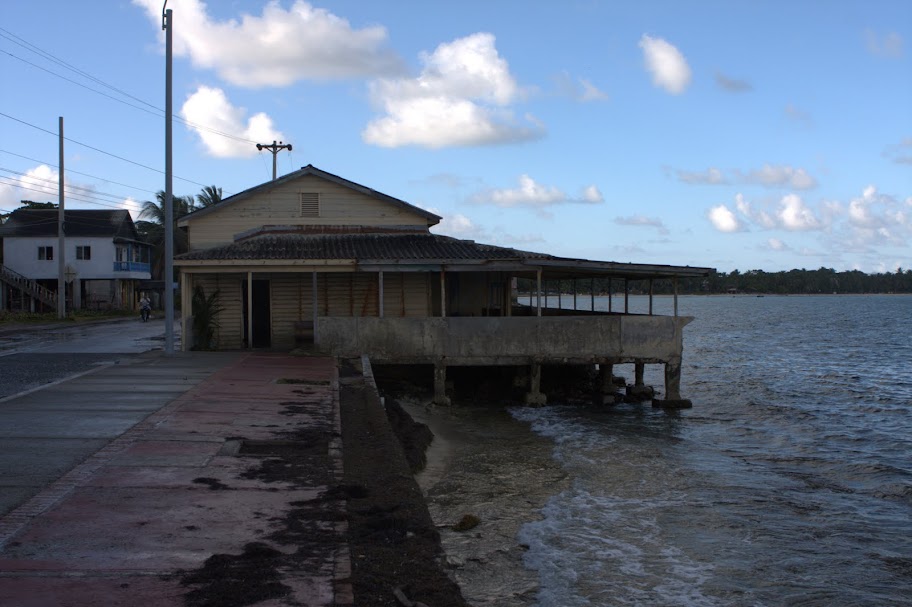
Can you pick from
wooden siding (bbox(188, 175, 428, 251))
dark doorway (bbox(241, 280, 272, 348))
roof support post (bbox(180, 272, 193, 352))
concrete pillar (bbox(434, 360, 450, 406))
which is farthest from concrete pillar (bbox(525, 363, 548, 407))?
roof support post (bbox(180, 272, 193, 352))

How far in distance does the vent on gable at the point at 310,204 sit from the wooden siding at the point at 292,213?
4.1 inches

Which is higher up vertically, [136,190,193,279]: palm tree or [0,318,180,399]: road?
[136,190,193,279]: palm tree

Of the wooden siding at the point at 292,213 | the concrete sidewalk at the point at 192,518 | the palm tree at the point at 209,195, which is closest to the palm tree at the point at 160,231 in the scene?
the palm tree at the point at 209,195

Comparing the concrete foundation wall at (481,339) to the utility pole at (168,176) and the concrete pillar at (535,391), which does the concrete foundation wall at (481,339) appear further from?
the utility pole at (168,176)

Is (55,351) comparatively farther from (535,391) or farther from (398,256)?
(535,391)

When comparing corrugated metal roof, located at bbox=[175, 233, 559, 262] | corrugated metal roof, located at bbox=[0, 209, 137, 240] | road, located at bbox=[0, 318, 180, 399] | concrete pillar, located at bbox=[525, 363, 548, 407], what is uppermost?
corrugated metal roof, located at bbox=[0, 209, 137, 240]

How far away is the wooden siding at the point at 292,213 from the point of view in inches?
1049

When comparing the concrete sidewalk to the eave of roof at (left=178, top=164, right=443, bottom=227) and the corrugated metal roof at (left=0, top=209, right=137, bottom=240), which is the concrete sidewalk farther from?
the corrugated metal roof at (left=0, top=209, right=137, bottom=240)

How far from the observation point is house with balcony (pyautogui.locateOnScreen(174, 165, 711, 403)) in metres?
20.7

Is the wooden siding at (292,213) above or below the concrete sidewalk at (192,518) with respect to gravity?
above

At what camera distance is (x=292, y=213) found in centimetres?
2688

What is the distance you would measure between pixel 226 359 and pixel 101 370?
3204 mm

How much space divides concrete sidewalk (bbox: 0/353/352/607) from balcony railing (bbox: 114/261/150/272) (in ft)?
159

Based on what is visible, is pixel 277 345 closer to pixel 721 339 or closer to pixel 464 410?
pixel 464 410
